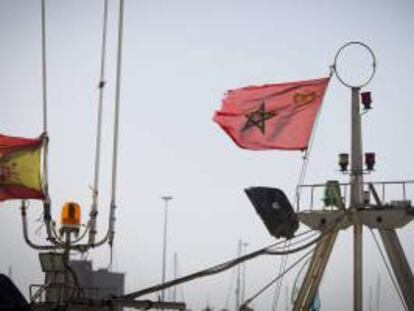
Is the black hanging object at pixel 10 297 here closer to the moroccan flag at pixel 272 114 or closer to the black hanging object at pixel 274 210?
the black hanging object at pixel 274 210

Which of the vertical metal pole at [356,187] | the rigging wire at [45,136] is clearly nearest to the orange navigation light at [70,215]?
the rigging wire at [45,136]

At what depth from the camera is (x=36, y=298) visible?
17.2 metres

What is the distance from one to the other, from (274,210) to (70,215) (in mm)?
5101

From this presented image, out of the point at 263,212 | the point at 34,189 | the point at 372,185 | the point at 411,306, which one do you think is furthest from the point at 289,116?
the point at 34,189

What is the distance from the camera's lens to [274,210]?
13289 mm

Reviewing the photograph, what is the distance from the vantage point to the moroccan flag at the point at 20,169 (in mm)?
17000

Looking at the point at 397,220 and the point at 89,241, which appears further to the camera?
the point at 397,220

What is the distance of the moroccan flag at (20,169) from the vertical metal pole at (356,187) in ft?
25.7

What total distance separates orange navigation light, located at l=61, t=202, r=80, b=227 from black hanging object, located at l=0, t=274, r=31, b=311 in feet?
15.2

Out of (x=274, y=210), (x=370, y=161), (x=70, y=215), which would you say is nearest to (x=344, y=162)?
(x=370, y=161)

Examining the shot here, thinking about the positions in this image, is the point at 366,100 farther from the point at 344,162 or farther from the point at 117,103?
the point at 117,103

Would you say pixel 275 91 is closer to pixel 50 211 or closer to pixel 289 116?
pixel 289 116

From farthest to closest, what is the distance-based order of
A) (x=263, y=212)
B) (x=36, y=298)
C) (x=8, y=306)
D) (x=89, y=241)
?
(x=36, y=298) < (x=89, y=241) < (x=263, y=212) < (x=8, y=306)

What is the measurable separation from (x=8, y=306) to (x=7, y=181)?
743 cm
